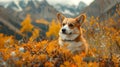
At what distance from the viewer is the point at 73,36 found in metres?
8.89

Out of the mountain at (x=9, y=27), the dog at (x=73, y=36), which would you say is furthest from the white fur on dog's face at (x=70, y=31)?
the mountain at (x=9, y=27)

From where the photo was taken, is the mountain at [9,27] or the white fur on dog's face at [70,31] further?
the mountain at [9,27]

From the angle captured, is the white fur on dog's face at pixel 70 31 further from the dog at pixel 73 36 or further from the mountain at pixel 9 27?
the mountain at pixel 9 27

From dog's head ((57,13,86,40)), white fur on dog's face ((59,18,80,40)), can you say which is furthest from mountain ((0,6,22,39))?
white fur on dog's face ((59,18,80,40))

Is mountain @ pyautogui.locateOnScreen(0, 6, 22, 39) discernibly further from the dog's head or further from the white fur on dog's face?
the white fur on dog's face

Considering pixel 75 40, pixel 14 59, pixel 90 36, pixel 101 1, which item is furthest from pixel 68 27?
pixel 90 36

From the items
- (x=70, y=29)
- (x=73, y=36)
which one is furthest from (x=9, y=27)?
(x=73, y=36)

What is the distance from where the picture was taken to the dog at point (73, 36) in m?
8.66

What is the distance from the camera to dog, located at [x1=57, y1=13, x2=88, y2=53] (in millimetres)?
8664

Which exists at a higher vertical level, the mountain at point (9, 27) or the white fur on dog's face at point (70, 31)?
the mountain at point (9, 27)

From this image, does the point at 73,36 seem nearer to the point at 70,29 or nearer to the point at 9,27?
the point at 70,29

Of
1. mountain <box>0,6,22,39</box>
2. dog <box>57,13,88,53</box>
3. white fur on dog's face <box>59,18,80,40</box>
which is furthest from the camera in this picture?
mountain <box>0,6,22,39</box>

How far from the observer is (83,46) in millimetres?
8742

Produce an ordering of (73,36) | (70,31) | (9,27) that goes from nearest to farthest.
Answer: (73,36) → (70,31) → (9,27)
